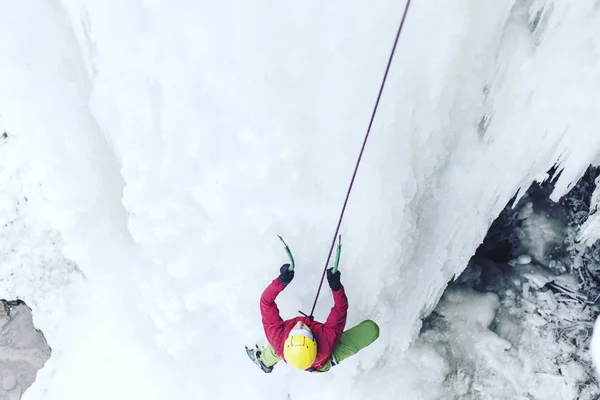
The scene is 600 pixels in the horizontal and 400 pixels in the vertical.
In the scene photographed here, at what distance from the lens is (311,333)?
9.99 feet

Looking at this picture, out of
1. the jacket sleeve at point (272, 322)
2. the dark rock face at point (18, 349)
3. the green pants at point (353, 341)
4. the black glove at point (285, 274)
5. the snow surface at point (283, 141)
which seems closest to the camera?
the snow surface at point (283, 141)

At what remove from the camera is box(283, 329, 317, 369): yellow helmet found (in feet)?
9.59

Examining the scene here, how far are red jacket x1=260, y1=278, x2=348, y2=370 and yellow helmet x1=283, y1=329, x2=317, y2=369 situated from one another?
137 millimetres

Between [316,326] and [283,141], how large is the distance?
1.14m

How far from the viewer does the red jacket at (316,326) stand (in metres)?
3.12

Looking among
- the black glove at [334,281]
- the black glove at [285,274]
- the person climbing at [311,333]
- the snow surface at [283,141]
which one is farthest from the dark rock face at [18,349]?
the black glove at [334,281]

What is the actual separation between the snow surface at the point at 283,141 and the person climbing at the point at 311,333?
0.95 feet

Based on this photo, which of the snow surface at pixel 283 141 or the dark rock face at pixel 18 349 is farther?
the dark rock face at pixel 18 349

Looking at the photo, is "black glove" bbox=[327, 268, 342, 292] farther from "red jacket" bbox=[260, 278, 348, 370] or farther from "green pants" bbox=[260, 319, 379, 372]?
"green pants" bbox=[260, 319, 379, 372]

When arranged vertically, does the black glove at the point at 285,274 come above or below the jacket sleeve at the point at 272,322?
above

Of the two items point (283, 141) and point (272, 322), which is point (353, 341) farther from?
point (283, 141)

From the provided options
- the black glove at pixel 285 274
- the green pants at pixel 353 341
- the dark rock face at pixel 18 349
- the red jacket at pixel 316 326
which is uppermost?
the black glove at pixel 285 274

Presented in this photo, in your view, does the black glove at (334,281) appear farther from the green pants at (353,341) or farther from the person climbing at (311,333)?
the green pants at (353,341)

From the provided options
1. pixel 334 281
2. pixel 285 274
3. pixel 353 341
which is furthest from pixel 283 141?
pixel 353 341
